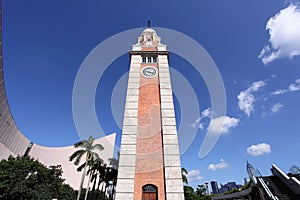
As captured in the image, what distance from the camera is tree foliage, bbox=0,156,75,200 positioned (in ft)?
62.3

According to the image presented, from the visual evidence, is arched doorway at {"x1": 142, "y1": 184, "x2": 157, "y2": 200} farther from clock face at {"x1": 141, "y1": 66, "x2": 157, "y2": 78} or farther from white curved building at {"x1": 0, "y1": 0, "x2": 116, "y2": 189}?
white curved building at {"x1": 0, "y1": 0, "x2": 116, "y2": 189}

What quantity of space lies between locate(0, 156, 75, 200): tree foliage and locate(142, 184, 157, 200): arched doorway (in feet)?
39.2

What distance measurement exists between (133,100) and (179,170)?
664 centimetres

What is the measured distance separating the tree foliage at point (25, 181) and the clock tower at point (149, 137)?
11.0 metres

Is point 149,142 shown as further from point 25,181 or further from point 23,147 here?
point 23,147

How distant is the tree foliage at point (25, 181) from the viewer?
62.3 ft

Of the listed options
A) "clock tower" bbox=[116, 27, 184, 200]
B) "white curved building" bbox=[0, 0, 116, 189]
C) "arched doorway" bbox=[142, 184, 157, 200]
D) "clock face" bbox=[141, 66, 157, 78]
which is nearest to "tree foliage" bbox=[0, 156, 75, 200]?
"white curved building" bbox=[0, 0, 116, 189]

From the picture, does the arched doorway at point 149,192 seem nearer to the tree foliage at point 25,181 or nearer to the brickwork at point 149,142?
the brickwork at point 149,142

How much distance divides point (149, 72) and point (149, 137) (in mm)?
6627

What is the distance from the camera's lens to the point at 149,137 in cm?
1341

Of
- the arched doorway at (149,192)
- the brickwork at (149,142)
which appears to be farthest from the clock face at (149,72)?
the arched doorway at (149,192)

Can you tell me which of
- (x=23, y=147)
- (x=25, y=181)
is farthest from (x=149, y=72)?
(x=23, y=147)

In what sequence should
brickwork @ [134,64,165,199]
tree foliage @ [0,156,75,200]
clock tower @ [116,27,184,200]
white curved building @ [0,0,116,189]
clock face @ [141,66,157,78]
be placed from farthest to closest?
white curved building @ [0,0,116,189] < tree foliage @ [0,156,75,200] < clock face @ [141,66,157,78] < brickwork @ [134,64,165,199] < clock tower @ [116,27,184,200]

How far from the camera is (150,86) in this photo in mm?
16312
